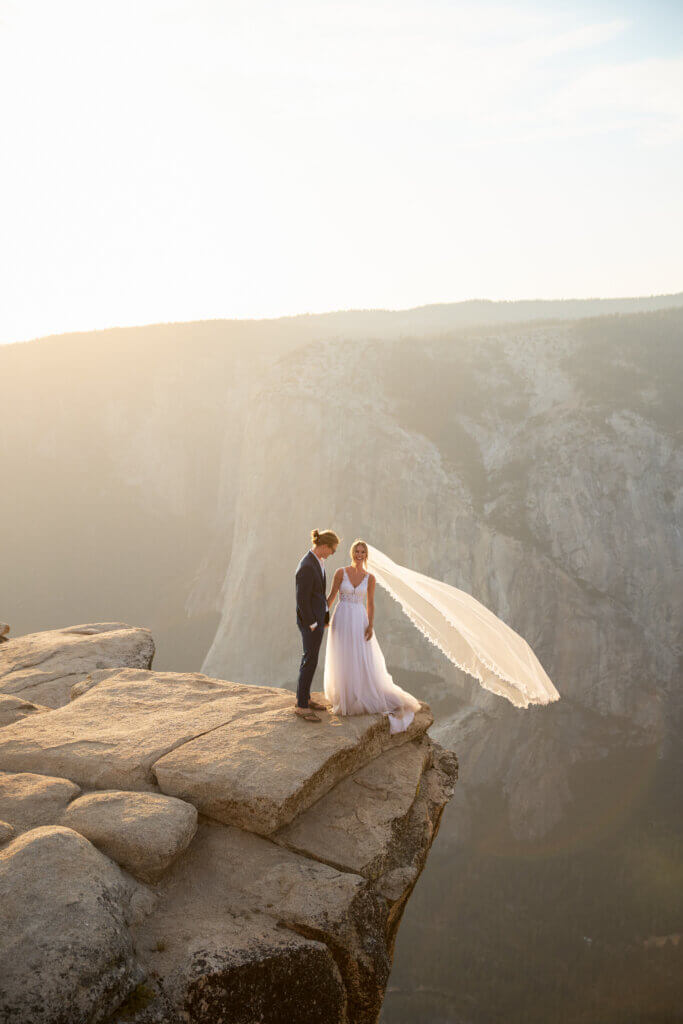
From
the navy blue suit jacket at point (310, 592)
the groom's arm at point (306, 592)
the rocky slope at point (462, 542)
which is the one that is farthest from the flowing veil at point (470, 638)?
the rocky slope at point (462, 542)

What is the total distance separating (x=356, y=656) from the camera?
26.2 ft

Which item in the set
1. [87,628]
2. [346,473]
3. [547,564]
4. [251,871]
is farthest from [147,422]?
[251,871]

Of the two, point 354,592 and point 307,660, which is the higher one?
point 354,592

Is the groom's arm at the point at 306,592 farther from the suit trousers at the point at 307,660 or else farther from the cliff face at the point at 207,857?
the cliff face at the point at 207,857

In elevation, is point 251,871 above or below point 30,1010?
below

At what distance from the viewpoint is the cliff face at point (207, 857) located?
469cm

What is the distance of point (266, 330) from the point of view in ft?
198

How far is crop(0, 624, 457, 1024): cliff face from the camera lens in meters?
4.69

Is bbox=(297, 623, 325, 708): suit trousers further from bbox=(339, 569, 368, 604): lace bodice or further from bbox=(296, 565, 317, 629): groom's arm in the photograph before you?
bbox=(339, 569, 368, 604): lace bodice

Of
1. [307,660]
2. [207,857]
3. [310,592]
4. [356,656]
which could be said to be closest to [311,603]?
[310,592]

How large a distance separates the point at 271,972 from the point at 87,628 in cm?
1001

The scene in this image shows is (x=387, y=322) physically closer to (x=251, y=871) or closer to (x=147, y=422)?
(x=147, y=422)

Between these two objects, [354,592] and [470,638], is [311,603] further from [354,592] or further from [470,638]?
[470,638]

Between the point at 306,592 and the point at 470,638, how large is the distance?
7.34ft
